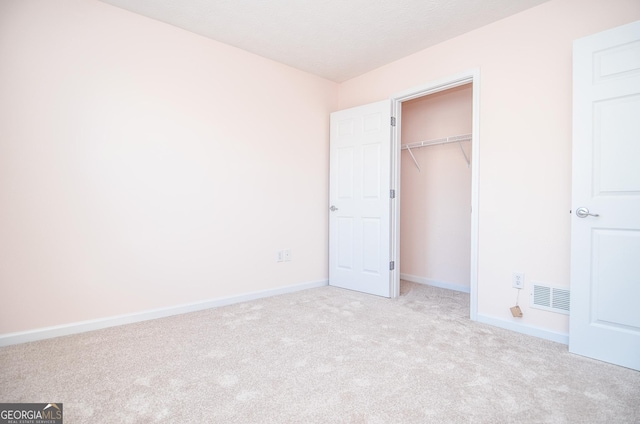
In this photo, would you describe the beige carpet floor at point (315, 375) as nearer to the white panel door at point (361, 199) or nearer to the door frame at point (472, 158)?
the door frame at point (472, 158)

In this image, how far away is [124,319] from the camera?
8.64 feet

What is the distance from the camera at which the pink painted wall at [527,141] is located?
7.63ft

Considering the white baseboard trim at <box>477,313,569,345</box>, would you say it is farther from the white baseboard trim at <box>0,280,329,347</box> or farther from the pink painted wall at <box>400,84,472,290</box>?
the white baseboard trim at <box>0,280,329,347</box>

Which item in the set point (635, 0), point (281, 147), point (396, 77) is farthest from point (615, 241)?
point (281, 147)

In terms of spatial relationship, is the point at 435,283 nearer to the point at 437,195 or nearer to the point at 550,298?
the point at 437,195

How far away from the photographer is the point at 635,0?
6.73 ft

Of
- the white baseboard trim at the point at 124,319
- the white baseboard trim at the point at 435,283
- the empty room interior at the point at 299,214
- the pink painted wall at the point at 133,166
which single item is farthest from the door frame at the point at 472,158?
the white baseboard trim at the point at 124,319

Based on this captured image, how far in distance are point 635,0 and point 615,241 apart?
1.54 metres

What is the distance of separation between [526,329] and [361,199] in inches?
76.7

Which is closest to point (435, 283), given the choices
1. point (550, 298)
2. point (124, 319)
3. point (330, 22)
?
point (550, 298)

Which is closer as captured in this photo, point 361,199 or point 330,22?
point 330,22

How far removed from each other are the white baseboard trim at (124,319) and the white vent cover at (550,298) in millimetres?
2320
